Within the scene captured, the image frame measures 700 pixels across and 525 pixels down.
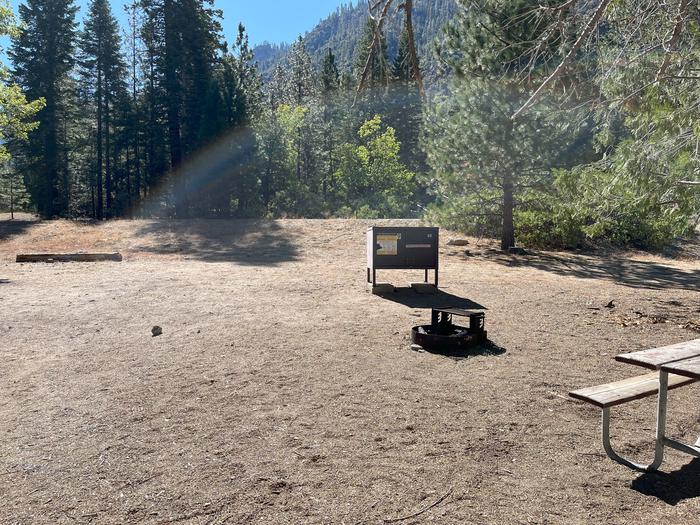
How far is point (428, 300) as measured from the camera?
28.5ft

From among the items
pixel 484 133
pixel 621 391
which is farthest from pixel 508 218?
pixel 621 391

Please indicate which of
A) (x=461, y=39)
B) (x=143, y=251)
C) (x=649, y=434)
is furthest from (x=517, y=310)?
(x=143, y=251)

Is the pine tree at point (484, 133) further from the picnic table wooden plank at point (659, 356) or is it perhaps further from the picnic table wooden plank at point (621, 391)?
the picnic table wooden plank at point (659, 356)

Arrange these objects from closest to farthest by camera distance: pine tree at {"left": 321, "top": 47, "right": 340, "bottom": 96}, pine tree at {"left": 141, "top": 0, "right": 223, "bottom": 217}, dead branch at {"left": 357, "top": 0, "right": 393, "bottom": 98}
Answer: dead branch at {"left": 357, "top": 0, "right": 393, "bottom": 98} → pine tree at {"left": 141, "top": 0, "right": 223, "bottom": 217} → pine tree at {"left": 321, "top": 47, "right": 340, "bottom": 96}

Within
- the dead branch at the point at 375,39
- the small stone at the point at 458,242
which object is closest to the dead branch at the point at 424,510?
the dead branch at the point at 375,39

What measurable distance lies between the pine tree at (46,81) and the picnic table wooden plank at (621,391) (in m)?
32.0

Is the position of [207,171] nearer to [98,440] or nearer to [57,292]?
[57,292]

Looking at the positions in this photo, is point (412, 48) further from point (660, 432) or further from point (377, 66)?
point (660, 432)

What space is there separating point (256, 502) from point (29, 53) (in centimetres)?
3479

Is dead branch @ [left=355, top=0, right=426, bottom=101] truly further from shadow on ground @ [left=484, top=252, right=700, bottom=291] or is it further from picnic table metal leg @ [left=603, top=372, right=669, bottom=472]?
shadow on ground @ [left=484, top=252, right=700, bottom=291]

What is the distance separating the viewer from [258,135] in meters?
30.2

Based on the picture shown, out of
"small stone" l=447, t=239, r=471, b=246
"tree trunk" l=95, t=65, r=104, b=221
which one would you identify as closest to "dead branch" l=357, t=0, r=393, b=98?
"small stone" l=447, t=239, r=471, b=246

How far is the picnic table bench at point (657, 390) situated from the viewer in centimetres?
282

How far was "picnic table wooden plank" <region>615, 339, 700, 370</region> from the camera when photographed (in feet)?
9.35
